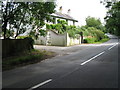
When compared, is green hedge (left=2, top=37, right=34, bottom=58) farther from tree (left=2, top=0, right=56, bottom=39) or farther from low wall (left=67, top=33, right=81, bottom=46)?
low wall (left=67, top=33, right=81, bottom=46)

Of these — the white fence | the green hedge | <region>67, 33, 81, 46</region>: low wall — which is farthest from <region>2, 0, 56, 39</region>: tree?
<region>67, 33, 81, 46</region>: low wall

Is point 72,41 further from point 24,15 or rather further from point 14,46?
point 14,46

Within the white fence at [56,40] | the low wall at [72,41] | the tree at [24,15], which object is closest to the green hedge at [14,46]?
the tree at [24,15]

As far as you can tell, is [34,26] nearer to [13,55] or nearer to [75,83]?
[13,55]

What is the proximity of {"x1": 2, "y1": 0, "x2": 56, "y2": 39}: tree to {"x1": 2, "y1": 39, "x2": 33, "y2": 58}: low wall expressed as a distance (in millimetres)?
1143

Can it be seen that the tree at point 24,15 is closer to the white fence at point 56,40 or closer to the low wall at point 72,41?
the white fence at point 56,40

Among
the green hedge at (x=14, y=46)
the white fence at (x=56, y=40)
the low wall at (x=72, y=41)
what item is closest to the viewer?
the green hedge at (x=14, y=46)

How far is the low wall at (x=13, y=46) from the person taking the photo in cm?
1469

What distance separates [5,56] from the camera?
14445 millimetres

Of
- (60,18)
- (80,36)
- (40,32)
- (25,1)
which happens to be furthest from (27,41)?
(60,18)

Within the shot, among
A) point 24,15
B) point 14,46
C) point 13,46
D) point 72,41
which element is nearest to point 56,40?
point 72,41

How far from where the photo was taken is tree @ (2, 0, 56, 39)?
48.6 ft

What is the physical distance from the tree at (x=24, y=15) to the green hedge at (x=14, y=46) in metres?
1.14

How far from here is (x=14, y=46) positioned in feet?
52.3
